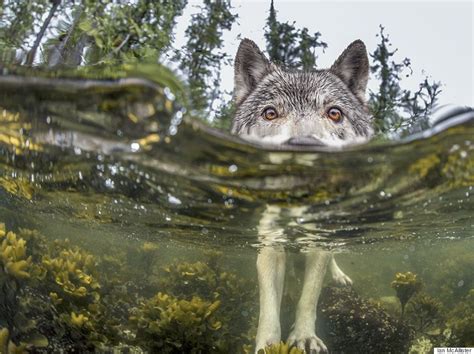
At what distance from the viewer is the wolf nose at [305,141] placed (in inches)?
173


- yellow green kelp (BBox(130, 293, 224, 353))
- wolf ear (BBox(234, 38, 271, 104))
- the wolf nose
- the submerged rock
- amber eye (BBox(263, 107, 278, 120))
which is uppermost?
wolf ear (BBox(234, 38, 271, 104))

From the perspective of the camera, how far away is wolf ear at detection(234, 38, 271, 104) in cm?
501

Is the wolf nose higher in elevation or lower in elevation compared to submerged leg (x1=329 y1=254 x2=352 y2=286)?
higher

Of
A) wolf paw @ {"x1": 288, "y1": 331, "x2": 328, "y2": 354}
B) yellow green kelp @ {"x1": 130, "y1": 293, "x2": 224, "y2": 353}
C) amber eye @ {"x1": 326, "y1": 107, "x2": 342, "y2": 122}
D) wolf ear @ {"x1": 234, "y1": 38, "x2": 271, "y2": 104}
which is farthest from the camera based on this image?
yellow green kelp @ {"x1": 130, "y1": 293, "x2": 224, "y2": 353}

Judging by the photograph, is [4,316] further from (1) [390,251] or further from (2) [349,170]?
(1) [390,251]

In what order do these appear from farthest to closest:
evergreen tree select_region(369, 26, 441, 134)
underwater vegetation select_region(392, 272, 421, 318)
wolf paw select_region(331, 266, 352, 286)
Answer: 1. underwater vegetation select_region(392, 272, 421, 318)
2. wolf paw select_region(331, 266, 352, 286)
3. evergreen tree select_region(369, 26, 441, 134)

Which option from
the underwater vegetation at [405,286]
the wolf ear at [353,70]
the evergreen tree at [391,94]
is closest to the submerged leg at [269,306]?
the evergreen tree at [391,94]

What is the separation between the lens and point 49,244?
6.96m

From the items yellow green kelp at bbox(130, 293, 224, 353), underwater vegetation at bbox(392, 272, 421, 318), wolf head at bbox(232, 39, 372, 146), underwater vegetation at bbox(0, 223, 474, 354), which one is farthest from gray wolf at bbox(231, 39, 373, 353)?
underwater vegetation at bbox(392, 272, 421, 318)

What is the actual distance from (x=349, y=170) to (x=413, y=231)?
346 cm

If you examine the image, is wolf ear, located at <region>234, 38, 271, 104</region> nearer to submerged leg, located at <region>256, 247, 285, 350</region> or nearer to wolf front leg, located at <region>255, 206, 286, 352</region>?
wolf front leg, located at <region>255, 206, 286, 352</region>

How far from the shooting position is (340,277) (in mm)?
6863

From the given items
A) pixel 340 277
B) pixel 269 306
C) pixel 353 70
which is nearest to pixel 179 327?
pixel 269 306

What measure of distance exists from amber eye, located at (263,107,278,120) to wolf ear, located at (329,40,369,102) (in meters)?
0.95
